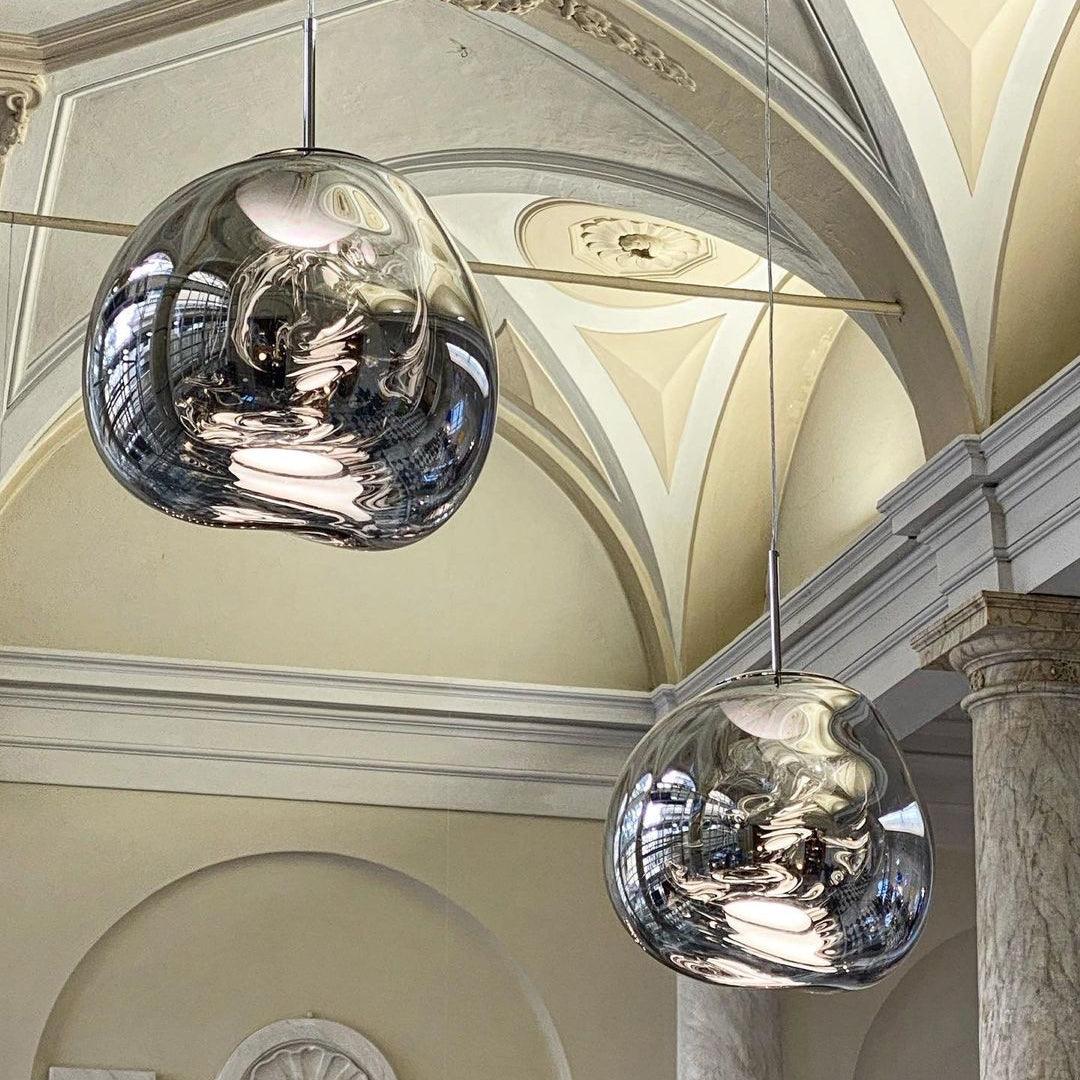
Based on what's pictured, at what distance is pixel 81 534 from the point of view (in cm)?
1090

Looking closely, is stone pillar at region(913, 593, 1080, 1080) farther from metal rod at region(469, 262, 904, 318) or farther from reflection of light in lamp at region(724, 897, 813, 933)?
reflection of light in lamp at region(724, 897, 813, 933)

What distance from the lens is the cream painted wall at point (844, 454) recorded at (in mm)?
9406

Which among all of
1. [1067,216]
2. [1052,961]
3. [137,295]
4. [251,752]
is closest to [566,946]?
[251,752]

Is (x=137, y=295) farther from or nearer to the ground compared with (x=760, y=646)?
nearer to the ground

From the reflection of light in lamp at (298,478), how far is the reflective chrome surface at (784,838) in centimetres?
75

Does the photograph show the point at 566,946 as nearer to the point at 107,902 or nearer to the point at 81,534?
the point at 107,902

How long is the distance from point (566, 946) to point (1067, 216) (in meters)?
5.42

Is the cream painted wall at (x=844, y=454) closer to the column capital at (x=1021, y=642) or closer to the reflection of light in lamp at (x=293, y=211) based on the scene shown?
the column capital at (x=1021, y=642)

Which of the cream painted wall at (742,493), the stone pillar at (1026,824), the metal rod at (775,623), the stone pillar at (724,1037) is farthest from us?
the stone pillar at (724,1037)

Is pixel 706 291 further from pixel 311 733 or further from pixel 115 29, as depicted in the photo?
pixel 311 733

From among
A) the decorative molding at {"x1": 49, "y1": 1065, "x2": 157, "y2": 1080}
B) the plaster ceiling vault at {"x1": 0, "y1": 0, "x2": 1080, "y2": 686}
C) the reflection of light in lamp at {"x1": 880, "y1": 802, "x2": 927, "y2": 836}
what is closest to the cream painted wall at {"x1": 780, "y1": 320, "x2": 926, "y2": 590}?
the plaster ceiling vault at {"x1": 0, "y1": 0, "x2": 1080, "y2": 686}

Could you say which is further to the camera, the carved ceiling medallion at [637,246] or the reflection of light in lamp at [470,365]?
the carved ceiling medallion at [637,246]

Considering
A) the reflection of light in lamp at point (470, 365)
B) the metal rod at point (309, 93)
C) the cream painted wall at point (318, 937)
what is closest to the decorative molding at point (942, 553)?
the cream painted wall at point (318, 937)

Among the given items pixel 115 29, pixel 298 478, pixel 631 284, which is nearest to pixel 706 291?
pixel 631 284
